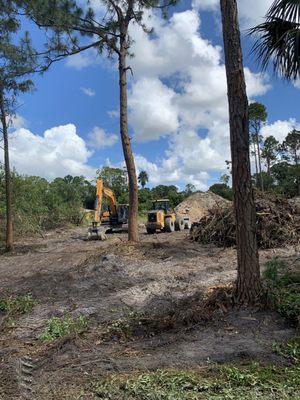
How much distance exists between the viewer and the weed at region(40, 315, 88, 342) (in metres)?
6.37

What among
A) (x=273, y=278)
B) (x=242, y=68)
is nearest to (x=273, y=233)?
(x=273, y=278)

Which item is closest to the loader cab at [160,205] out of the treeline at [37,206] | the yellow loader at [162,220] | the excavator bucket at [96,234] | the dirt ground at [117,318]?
the yellow loader at [162,220]

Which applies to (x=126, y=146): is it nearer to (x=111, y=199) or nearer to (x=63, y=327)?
(x=111, y=199)

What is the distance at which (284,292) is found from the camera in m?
6.15

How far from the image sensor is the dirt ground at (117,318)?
473 centimetres

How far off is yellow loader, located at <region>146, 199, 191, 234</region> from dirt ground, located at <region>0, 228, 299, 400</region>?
8.33 m

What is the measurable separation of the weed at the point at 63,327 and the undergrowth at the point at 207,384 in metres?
2.13

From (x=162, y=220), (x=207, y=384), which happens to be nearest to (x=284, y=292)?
(x=207, y=384)

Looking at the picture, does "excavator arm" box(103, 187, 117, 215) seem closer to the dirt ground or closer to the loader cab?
the loader cab

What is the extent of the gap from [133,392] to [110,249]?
8.89 m

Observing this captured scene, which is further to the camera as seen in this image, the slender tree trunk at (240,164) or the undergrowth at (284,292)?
the slender tree trunk at (240,164)

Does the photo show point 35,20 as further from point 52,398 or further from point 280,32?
point 52,398

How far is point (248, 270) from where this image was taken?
6.13 meters

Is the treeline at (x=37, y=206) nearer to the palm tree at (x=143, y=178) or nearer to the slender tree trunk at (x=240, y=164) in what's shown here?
the slender tree trunk at (x=240, y=164)
